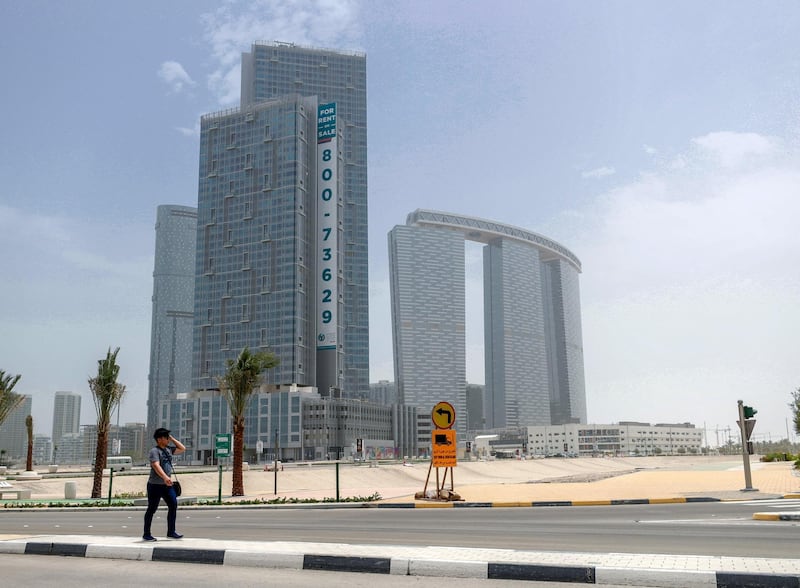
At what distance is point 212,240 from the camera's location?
174m

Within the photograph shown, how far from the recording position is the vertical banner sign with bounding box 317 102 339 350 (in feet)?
515

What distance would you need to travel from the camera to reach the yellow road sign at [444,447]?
25.5 meters

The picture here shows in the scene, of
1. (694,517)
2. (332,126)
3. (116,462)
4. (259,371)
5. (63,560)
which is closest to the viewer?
(63,560)

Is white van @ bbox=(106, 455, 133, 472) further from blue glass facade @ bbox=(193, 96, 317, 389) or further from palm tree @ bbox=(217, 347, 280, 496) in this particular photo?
palm tree @ bbox=(217, 347, 280, 496)

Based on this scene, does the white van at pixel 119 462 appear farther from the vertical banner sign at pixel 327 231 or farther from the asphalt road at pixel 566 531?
the asphalt road at pixel 566 531

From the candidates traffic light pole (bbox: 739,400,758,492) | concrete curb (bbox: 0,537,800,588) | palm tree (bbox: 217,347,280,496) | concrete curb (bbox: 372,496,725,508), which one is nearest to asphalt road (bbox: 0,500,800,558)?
concrete curb (bbox: 0,537,800,588)

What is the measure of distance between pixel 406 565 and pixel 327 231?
152 metres

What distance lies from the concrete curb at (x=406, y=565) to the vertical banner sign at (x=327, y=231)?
14492 centimetres

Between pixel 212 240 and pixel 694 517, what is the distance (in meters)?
167

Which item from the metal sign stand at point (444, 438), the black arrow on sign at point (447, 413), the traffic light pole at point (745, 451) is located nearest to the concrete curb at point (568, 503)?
the metal sign stand at point (444, 438)

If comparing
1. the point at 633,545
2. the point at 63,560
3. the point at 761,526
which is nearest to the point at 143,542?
the point at 63,560

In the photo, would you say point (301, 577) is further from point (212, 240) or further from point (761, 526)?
point (212, 240)

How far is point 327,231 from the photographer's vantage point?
15862 cm

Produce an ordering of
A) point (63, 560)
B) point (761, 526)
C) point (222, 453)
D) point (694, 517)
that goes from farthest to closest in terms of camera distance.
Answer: point (222, 453) < point (694, 517) < point (761, 526) < point (63, 560)
